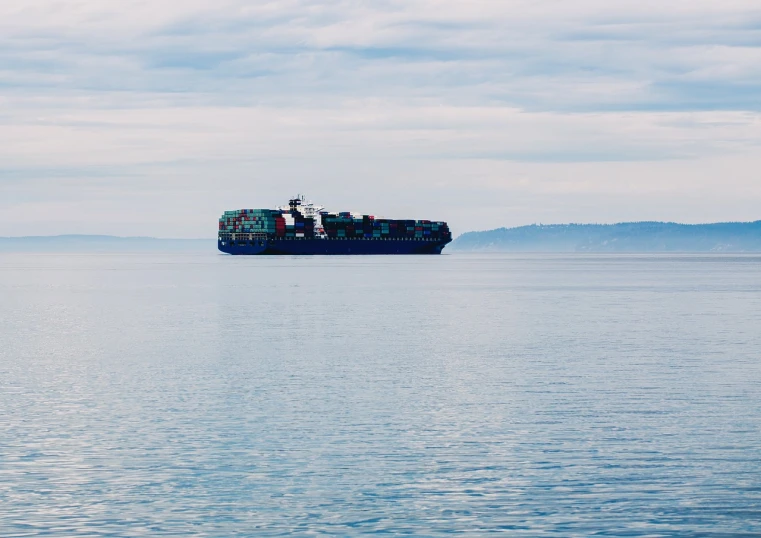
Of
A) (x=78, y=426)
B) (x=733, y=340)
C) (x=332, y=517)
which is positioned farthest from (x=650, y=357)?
(x=332, y=517)

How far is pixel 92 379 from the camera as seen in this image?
29609mm

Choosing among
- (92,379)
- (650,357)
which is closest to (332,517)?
(92,379)

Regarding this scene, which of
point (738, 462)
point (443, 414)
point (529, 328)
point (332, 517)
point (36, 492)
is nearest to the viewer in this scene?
point (332, 517)

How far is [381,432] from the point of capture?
839 inches

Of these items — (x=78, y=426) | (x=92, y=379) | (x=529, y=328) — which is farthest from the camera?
(x=529, y=328)

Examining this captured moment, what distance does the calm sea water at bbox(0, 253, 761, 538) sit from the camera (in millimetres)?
15062

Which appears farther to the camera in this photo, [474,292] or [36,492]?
[474,292]

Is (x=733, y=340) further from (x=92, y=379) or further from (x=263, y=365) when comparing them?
(x=92, y=379)

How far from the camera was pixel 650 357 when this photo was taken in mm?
35062

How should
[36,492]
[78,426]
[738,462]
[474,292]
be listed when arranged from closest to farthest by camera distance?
[36,492] < [738,462] < [78,426] < [474,292]

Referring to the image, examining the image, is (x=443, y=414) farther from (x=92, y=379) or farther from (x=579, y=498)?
(x=92, y=379)

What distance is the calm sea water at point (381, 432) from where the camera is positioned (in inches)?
593

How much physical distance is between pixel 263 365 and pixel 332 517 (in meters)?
18.4

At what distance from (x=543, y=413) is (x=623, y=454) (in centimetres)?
459
